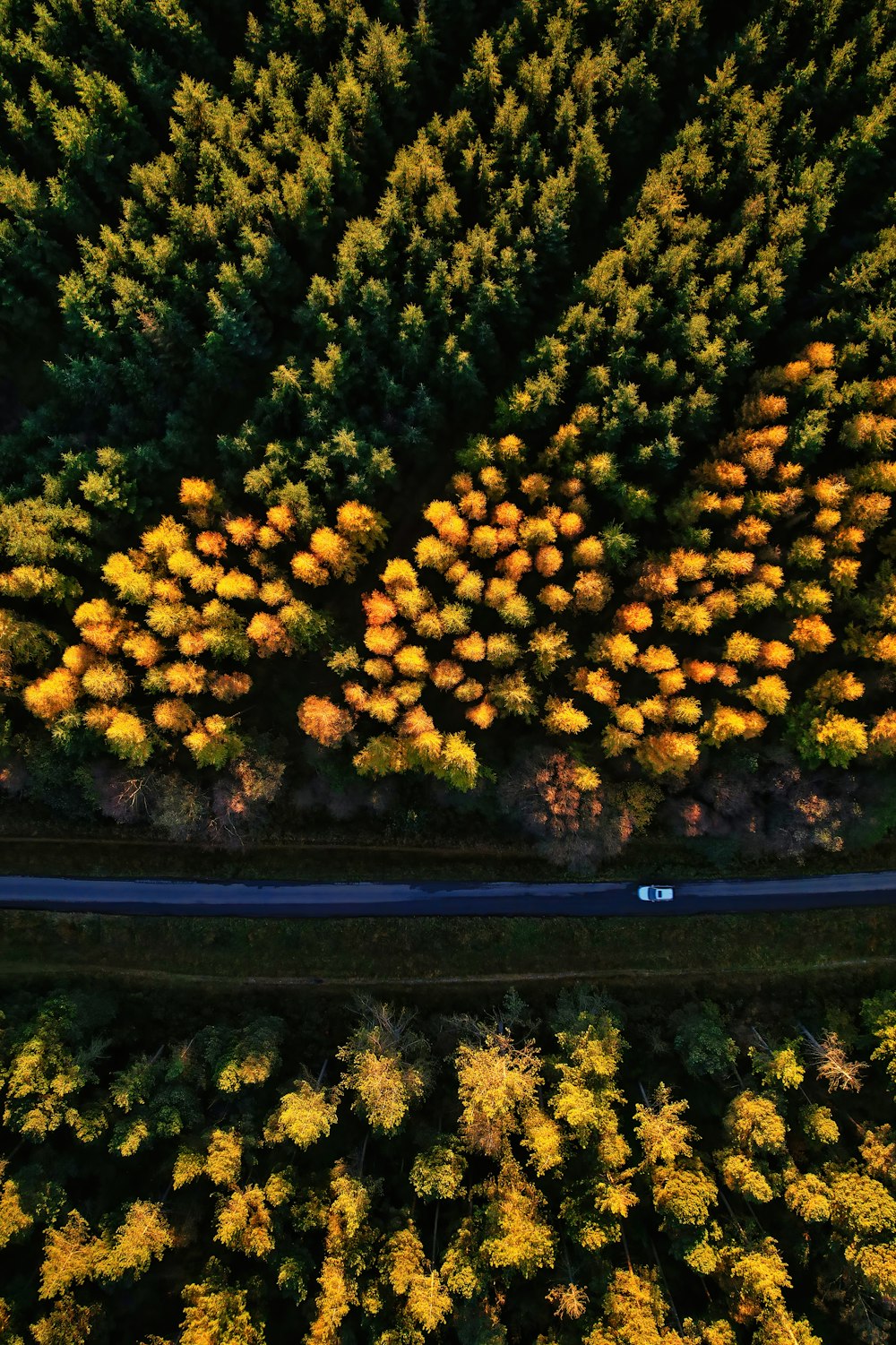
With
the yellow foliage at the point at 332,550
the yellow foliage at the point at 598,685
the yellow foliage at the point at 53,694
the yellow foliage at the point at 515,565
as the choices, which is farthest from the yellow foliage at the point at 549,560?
the yellow foliage at the point at 53,694

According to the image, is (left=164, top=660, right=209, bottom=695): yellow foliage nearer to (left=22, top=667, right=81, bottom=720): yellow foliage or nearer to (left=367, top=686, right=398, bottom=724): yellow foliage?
(left=22, top=667, right=81, bottom=720): yellow foliage

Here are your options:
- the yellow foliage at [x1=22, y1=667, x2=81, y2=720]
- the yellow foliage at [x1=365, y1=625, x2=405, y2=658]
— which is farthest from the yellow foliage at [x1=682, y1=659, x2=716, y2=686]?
the yellow foliage at [x1=22, y1=667, x2=81, y2=720]

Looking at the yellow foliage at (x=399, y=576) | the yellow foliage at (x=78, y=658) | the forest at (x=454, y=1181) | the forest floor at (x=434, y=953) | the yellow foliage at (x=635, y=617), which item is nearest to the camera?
the forest at (x=454, y=1181)

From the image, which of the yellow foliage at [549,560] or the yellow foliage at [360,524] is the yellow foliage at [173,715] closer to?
the yellow foliage at [360,524]

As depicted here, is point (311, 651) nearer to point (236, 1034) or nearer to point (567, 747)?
point (567, 747)

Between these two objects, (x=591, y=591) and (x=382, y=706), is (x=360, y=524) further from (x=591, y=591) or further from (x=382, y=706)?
(x=591, y=591)

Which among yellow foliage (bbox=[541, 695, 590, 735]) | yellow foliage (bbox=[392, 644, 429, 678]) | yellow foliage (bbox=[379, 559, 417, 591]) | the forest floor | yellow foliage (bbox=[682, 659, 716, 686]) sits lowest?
the forest floor
